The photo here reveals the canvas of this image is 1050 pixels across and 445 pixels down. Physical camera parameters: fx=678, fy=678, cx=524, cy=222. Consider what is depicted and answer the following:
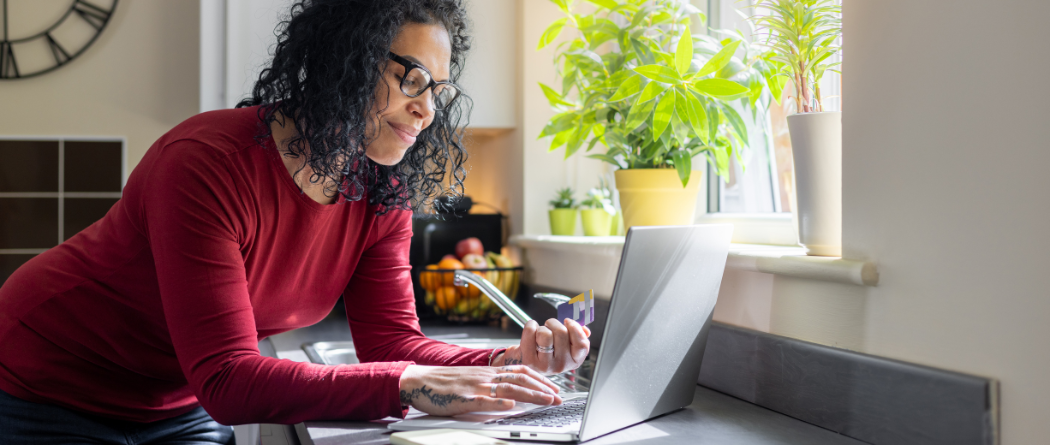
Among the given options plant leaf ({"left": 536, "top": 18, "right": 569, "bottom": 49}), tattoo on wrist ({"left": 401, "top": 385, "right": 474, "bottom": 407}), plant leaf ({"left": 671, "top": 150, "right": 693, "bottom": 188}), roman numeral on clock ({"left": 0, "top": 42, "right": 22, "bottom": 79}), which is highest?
roman numeral on clock ({"left": 0, "top": 42, "right": 22, "bottom": 79})

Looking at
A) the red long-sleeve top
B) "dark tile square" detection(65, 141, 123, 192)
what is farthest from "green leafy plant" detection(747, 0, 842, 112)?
"dark tile square" detection(65, 141, 123, 192)

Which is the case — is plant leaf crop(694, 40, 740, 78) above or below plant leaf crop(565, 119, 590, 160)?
above

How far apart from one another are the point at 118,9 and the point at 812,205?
6.80ft

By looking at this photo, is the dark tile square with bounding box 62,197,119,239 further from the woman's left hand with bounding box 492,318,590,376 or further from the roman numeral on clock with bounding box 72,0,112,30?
the woman's left hand with bounding box 492,318,590,376

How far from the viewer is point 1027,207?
571 millimetres

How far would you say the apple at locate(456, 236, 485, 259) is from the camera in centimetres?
182

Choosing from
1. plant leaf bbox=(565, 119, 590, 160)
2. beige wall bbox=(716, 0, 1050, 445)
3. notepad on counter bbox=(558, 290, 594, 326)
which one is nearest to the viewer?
beige wall bbox=(716, 0, 1050, 445)

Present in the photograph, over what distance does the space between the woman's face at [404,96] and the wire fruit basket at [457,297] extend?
780mm

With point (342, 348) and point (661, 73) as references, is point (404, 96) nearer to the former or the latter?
point (661, 73)

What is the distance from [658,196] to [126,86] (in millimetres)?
1698

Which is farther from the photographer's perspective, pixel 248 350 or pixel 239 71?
pixel 239 71

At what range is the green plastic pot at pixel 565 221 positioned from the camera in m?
1.67

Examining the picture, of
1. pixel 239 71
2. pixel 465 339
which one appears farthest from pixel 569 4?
pixel 239 71

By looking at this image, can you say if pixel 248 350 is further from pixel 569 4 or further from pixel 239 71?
pixel 239 71
